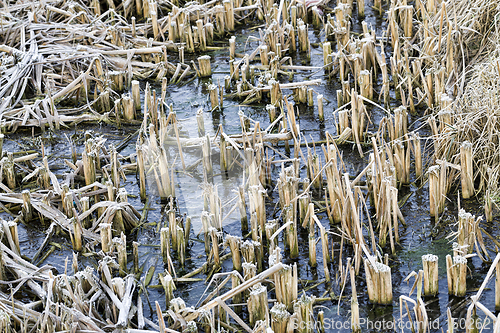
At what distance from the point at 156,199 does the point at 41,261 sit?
0.98 m

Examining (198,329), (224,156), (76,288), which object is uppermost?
(224,156)

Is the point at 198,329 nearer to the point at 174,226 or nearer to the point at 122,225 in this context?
the point at 174,226

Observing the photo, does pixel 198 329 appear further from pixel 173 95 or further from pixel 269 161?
pixel 173 95

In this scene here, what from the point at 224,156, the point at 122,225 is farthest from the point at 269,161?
the point at 122,225

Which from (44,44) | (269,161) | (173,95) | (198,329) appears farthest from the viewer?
(44,44)

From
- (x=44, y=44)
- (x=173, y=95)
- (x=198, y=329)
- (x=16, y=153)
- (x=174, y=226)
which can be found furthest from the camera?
(x=44, y=44)

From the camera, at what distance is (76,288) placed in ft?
11.1

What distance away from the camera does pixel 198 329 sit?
3336 mm

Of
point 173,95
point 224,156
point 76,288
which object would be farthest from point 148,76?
point 76,288

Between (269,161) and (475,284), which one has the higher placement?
(269,161)

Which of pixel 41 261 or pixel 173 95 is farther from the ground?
pixel 173 95

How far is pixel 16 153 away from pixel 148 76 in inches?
66.3

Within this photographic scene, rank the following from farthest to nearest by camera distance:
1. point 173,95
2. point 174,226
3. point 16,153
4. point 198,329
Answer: point 173,95
point 16,153
point 174,226
point 198,329

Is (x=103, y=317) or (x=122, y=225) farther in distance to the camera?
(x=122, y=225)
